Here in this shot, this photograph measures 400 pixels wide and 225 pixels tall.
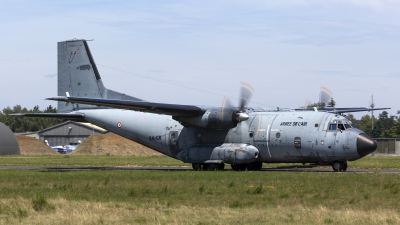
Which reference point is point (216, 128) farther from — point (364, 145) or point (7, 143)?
point (7, 143)

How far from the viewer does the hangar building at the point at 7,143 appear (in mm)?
78750

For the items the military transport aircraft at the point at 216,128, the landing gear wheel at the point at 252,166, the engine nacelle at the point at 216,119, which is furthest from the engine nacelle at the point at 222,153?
the landing gear wheel at the point at 252,166

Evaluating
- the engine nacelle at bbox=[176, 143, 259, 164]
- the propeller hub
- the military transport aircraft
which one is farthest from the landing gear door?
the propeller hub

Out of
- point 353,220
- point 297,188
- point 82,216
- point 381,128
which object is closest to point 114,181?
point 297,188

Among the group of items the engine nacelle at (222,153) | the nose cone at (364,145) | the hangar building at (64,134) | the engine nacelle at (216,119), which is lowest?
the hangar building at (64,134)

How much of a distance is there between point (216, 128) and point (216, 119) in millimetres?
797

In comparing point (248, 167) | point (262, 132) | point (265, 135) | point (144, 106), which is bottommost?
point (248, 167)

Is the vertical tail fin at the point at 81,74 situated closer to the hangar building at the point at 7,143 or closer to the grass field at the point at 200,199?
the grass field at the point at 200,199

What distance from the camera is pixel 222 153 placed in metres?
34.4

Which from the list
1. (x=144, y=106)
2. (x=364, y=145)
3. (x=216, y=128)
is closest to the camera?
(x=364, y=145)

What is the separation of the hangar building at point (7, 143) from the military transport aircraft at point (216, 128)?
42.4 metres

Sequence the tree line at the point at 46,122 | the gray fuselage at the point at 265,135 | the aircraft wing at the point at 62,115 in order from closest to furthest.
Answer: the gray fuselage at the point at 265,135 → the aircraft wing at the point at 62,115 → the tree line at the point at 46,122

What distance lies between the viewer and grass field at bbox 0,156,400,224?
16.4m

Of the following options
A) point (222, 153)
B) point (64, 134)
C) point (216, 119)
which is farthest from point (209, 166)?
point (64, 134)
